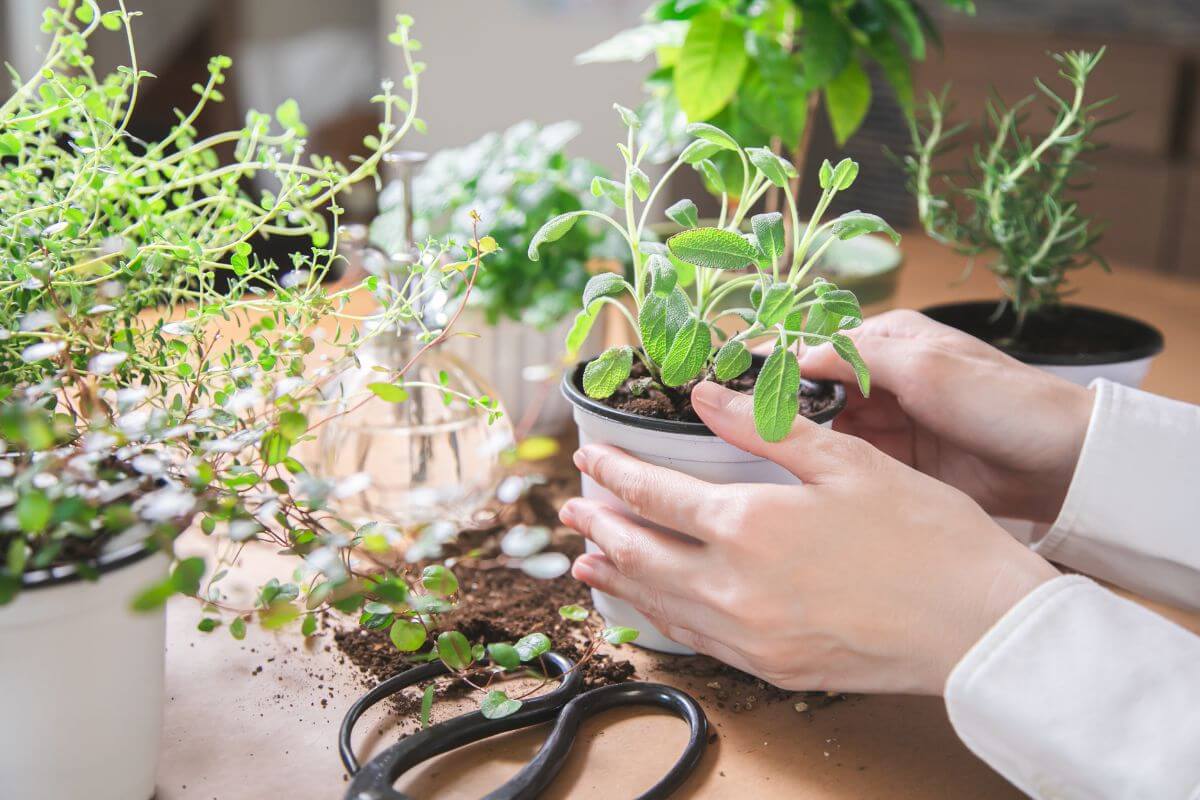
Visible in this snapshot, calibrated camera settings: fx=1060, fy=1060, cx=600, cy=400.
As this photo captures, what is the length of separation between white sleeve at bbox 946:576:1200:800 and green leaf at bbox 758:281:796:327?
0.19 metres

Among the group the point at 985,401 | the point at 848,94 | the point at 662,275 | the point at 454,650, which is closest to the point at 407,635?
the point at 454,650

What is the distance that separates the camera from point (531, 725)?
1.85 ft

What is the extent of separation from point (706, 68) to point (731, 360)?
17.6 inches

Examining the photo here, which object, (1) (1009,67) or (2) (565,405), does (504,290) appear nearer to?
(2) (565,405)

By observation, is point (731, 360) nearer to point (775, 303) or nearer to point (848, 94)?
point (775, 303)

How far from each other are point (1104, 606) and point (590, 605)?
12.3 inches

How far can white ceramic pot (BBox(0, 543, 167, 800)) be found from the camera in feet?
1.40

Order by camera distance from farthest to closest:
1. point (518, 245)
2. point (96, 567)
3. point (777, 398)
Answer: point (518, 245)
point (777, 398)
point (96, 567)

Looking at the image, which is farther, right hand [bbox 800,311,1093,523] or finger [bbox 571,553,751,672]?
right hand [bbox 800,311,1093,523]

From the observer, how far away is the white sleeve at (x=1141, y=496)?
66 centimetres

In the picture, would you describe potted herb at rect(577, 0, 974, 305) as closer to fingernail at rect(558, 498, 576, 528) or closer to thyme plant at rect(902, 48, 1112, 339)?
thyme plant at rect(902, 48, 1112, 339)

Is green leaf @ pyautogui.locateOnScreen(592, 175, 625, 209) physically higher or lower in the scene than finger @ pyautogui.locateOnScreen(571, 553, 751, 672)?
higher

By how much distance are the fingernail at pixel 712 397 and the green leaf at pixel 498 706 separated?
0.60 ft

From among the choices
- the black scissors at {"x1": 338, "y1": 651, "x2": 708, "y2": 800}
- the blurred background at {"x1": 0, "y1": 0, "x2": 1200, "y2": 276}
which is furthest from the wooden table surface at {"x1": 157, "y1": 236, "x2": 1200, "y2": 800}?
the blurred background at {"x1": 0, "y1": 0, "x2": 1200, "y2": 276}
